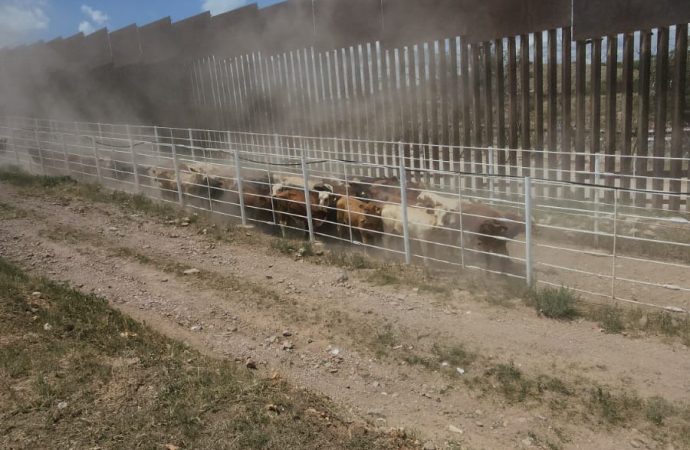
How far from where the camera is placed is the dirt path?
4621 millimetres

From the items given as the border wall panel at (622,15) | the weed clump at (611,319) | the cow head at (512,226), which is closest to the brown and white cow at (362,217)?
the cow head at (512,226)

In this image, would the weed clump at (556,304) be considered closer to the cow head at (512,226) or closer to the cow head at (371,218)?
the cow head at (512,226)

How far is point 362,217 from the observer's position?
8547mm

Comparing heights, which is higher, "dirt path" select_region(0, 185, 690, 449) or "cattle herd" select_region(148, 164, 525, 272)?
"cattle herd" select_region(148, 164, 525, 272)

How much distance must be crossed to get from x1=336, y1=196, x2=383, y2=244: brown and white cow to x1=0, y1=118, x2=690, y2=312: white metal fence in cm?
3

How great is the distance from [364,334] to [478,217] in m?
2.28

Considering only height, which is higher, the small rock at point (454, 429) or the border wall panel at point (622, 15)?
the border wall panel at point (622, 15)

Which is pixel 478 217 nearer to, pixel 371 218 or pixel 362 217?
pixel 371 218

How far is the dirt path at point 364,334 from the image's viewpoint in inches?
182

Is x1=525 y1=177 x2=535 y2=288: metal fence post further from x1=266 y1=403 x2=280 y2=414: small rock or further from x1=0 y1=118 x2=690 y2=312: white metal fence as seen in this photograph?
x1=266 y1=403 x2=280 y2=414: small rock

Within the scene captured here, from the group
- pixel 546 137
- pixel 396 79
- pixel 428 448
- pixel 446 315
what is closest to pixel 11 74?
pixel 396 79

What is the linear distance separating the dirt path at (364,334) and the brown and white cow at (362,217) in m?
0.93

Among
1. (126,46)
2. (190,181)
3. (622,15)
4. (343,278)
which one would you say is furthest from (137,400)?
(126,46)

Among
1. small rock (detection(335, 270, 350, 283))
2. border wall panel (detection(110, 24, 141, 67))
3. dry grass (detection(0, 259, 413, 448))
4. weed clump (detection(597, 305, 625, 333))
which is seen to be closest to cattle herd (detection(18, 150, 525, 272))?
small rock (detection(335, 270, 350, 283))
